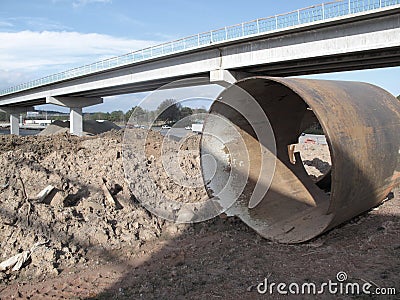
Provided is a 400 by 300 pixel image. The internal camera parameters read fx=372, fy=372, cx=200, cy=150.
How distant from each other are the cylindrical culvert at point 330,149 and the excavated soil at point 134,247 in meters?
0.48

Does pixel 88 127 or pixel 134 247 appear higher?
pixel 88 127

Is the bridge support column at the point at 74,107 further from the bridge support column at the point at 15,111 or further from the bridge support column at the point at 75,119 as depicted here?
the bridge support column at the point at 15,111

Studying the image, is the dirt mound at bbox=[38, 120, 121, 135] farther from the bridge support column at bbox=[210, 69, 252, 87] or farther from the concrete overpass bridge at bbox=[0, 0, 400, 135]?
the bridge support column at bbox=[210, 69, 252, 87]

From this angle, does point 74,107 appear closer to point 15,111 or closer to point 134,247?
point 15,111

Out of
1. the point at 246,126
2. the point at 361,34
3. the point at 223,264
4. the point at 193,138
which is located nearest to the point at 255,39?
the point at 361,34

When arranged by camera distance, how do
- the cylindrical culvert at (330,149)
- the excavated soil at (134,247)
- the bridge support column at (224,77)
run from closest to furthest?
the excavated soil at (134,247) → the cylindrical culvert at (330,149) → the bridge support column at (224,77)

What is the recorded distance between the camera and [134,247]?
253 inches

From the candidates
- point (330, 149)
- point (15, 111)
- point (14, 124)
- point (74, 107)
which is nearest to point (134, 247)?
point (330, 149)

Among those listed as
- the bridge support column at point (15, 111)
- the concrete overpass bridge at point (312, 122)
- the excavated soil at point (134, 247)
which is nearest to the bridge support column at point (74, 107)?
the bridge support column at point (15, 111)

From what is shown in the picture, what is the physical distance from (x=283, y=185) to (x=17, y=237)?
5068 millimetres

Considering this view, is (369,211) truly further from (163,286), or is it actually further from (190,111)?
(163,286)

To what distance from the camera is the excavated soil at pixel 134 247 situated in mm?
4777

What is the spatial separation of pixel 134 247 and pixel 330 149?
12.0ft

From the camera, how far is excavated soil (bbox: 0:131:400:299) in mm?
4777
